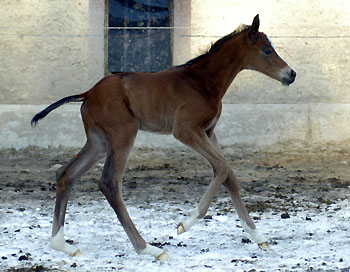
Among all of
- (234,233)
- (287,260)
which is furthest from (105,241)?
(287,260)

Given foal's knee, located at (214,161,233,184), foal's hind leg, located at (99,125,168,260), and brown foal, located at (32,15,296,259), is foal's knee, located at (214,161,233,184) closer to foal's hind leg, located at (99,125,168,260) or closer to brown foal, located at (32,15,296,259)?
brown foal, located at (32,15,296,259)

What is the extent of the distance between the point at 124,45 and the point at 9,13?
1.98m

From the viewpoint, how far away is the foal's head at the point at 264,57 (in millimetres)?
5183

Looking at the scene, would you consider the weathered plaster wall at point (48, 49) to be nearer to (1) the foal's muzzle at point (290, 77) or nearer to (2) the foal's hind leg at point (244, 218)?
(1) the foal's muzzle at point (290, 77)

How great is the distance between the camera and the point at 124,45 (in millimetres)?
11016

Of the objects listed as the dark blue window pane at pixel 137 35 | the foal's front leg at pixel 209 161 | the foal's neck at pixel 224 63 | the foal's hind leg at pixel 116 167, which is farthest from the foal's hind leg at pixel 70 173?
the dark blue window pane at pixel 137 35

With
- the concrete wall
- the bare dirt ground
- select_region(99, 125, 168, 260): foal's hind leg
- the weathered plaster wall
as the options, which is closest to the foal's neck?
select_region(99, 125, 168, 260): foal's hind leg

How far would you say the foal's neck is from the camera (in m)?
5.11

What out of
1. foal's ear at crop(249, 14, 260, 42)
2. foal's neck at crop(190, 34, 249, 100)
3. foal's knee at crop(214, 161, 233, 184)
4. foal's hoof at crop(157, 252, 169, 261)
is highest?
foal's ear at crop(249, 14, 260, 42)

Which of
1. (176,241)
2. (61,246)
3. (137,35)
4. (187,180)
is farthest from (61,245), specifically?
(137,35)

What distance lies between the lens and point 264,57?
5199 mm

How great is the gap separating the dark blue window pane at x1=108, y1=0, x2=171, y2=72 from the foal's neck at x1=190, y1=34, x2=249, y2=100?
585 cm

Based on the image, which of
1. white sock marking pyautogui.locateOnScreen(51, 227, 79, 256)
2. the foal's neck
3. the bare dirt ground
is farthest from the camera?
the bare dirt ground

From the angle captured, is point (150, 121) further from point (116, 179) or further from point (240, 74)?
point (240, 74)
